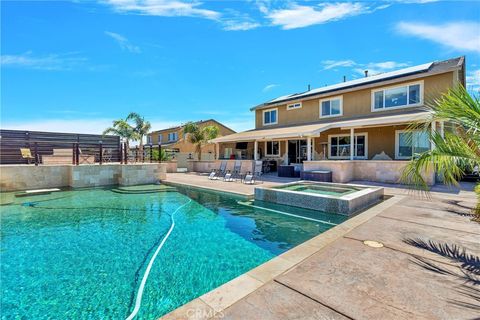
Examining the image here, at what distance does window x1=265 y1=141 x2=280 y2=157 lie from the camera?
912 inches

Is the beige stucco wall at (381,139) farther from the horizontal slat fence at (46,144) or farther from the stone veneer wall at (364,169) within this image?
the horizontal slat fence at (46,144)

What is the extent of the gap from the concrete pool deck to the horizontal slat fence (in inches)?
626

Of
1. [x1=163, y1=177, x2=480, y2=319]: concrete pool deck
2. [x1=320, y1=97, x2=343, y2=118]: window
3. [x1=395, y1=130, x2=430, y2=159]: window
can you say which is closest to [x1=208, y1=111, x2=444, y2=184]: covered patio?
[x1=395, y1=130, x2=430, y2=159]: window

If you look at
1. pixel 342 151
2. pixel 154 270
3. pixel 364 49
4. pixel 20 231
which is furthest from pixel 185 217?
pixel 364 49

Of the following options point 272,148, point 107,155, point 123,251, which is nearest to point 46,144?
point 107,155

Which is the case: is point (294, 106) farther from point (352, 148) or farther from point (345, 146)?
point (352, 148)

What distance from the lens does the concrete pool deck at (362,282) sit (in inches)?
102

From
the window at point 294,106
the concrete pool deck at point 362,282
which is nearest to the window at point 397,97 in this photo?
the window at point 294,106

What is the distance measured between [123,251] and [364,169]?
45.0ft

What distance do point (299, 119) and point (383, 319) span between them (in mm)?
19920

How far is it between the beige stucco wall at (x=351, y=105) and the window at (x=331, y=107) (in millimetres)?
307

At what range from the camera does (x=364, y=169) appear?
14.4 metres

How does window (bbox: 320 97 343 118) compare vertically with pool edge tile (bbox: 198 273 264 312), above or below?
above

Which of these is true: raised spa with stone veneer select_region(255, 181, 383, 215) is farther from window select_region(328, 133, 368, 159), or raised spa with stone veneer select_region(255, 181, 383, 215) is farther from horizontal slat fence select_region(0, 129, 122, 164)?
horizontal slat fence select_region(0, 129, 122, 164)
